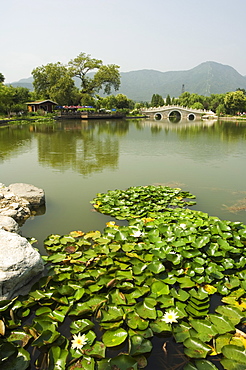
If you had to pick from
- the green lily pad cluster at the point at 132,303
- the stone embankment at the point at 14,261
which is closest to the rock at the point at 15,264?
the stone embankment at the point at 14,261

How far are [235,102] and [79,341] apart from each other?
62854mm

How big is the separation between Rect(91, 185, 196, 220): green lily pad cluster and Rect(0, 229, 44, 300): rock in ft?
7.48

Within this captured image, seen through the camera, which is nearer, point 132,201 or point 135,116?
point 132,201

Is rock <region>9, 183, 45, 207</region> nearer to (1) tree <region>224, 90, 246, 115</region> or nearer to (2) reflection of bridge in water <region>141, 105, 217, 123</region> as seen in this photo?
(2) reflection of bridge in water <region>141, 105, 217, 123</region>

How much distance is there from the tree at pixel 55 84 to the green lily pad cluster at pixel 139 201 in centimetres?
4342

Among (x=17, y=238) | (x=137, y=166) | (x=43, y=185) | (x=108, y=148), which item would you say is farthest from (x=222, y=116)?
(x=17, y=238)

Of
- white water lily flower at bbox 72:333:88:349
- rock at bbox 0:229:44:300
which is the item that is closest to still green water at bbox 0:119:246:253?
rock at bbox 0:229:44:300

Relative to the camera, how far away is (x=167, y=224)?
15.4ft

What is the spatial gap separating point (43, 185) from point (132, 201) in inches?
122

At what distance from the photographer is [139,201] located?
626 centimetres

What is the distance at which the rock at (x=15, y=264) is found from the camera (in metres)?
2.94

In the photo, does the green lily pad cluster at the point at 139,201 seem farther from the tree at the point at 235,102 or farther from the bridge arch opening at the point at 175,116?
the tree at the point at 235,102

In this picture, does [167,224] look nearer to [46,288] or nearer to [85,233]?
[85,233]

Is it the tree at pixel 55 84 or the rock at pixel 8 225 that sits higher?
the tree at pixel 55 84
